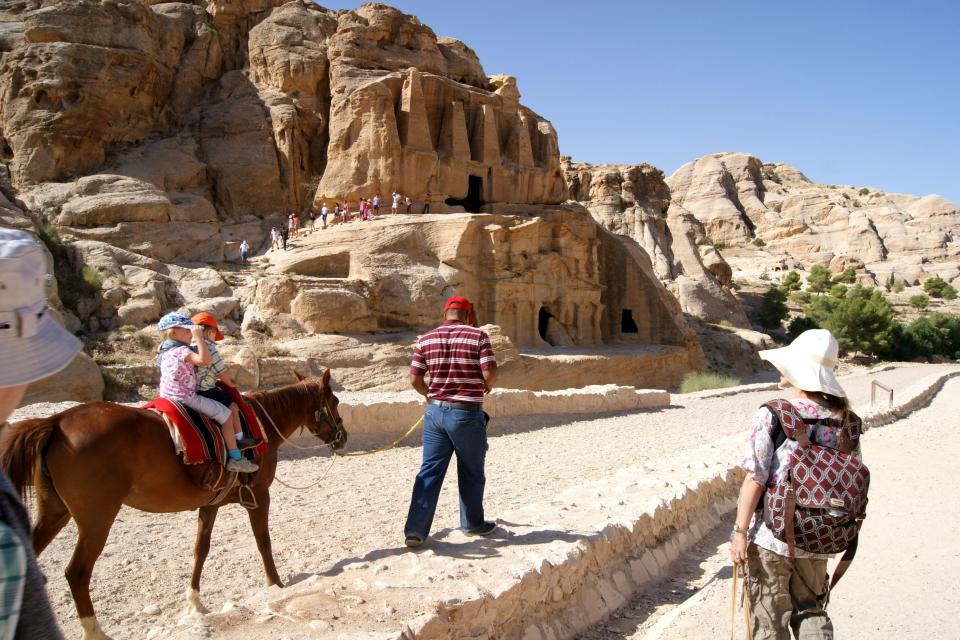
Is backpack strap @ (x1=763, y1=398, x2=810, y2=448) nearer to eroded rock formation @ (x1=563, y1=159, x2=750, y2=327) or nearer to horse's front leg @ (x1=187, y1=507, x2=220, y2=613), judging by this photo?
horse's front leg @ (x1=187, y1=507, x2=220, y2=613)

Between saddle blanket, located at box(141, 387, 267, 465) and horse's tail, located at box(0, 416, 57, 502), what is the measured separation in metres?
0.76

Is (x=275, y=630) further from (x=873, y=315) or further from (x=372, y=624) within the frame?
(x=873, y=315)

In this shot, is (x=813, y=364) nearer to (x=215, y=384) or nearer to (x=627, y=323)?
(x=215, y=384)

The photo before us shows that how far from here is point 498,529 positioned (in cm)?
519

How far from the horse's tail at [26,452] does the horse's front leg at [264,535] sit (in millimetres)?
1450

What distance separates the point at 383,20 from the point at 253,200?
1063 centimetres

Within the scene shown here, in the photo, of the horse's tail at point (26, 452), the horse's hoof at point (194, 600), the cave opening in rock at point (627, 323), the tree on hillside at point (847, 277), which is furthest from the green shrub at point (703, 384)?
the tree on hillside at point (847, 277)

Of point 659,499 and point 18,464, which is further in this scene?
point 659,499

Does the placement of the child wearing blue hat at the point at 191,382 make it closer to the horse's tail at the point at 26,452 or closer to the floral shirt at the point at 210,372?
the floral shirt at the point at 210,372

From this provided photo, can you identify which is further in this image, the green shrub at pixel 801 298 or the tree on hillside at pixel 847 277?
the tree on hillside at pixel 847 277

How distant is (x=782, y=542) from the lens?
127 inches

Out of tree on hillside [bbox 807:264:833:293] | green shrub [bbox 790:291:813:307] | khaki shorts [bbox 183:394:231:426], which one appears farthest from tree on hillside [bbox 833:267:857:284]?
khaki shorts [bbox 183:394:231:426]

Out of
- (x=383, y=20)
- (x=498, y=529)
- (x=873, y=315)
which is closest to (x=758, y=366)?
(x=873, y=315)

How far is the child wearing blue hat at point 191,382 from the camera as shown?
5043mm
